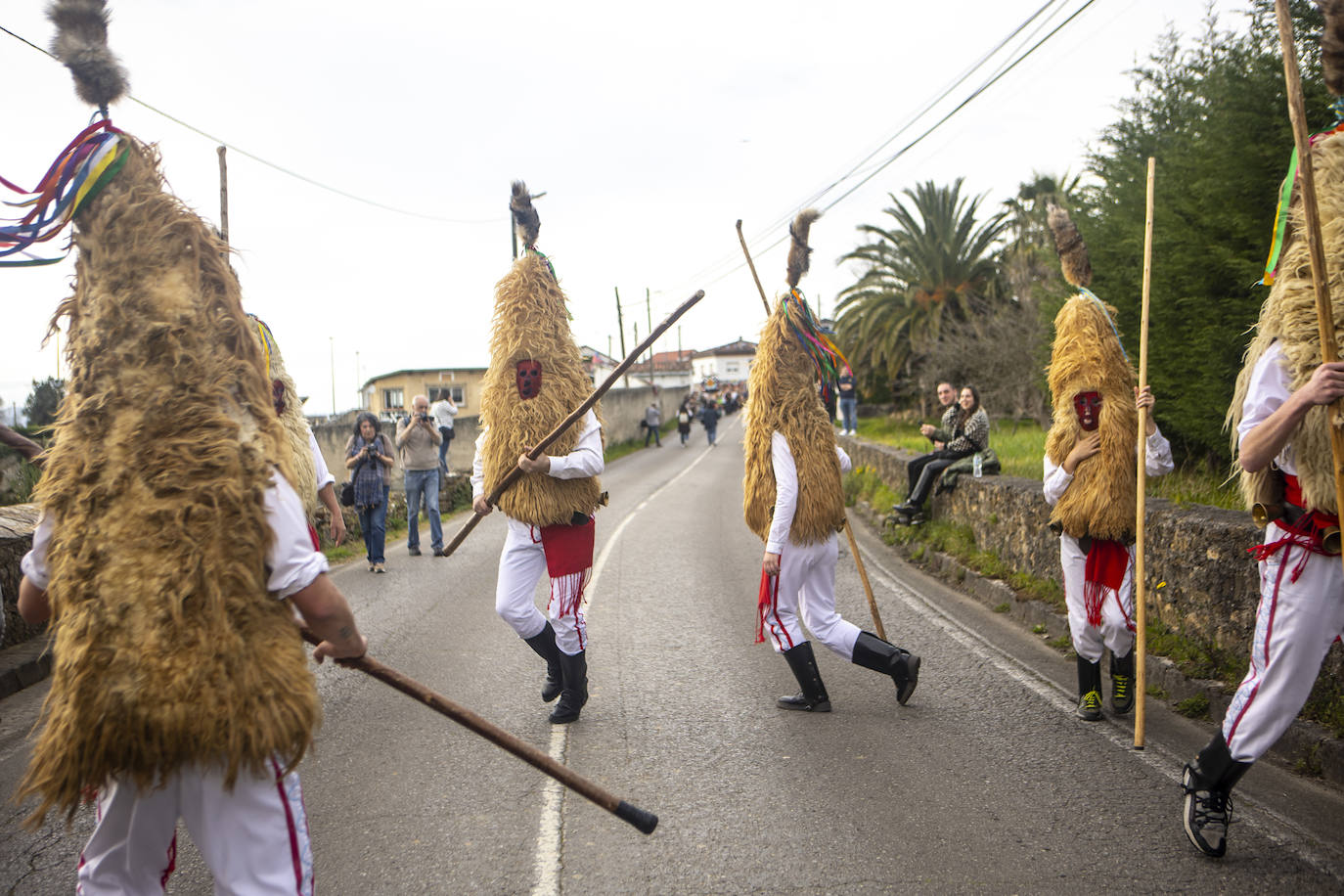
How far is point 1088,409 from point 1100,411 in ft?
0.22

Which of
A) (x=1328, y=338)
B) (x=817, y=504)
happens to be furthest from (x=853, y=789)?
(x=1328, y=338)

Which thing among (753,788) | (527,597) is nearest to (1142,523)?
(753,788)

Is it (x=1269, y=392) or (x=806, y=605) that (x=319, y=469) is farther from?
(x=1269, y=392)

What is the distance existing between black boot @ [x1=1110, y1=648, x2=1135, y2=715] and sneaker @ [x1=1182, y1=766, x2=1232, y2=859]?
1.70 meters

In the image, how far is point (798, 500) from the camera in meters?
5.25

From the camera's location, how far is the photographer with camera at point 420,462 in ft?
38.7

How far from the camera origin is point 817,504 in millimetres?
5246

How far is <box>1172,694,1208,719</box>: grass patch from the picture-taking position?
509cm

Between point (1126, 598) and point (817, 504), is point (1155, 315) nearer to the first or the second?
point (1126, 598)

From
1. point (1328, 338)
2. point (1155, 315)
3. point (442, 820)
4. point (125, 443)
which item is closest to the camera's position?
point (125, 443)

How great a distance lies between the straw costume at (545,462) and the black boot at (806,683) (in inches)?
45.9

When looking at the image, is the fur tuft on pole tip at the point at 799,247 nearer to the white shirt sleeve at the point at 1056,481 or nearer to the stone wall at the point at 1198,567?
the white shirt sleeve at the point at 1056,481

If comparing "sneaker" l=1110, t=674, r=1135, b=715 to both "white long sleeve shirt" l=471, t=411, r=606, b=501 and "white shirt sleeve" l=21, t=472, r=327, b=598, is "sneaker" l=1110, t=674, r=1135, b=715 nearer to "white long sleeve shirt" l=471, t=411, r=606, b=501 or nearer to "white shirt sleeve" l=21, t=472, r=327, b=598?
"white long sleeve shirt" l=471, t=411, r=606, b=501

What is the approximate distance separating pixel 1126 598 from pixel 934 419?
2146cm
